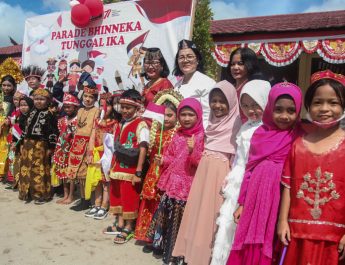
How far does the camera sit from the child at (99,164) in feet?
14.4

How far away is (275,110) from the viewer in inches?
82.8

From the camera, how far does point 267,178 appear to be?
210 cm

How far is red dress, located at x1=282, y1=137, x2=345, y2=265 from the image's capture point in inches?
72.0

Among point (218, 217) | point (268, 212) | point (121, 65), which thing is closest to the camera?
point (268, 212)

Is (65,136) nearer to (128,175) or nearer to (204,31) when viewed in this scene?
(128,175)

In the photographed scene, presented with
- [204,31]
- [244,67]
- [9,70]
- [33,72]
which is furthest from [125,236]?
[9,70]

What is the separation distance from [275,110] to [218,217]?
3.00 feet

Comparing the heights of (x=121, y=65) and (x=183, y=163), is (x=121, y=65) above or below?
above

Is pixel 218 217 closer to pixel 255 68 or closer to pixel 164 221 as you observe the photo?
pixel 164 221

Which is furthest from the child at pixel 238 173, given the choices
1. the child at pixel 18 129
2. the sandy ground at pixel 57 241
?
the child at pixel 18 129

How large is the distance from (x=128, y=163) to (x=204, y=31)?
115 inches

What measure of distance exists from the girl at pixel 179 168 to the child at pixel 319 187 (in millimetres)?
1047

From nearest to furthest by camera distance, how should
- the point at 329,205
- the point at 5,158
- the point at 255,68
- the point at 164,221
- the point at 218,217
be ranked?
the point at 329,205 → the point at 218,217 → the point at 255,68 → the point at 164,221 → the point at 5,158

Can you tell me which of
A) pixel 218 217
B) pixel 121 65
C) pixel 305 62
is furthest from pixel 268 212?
pixel 305 62
